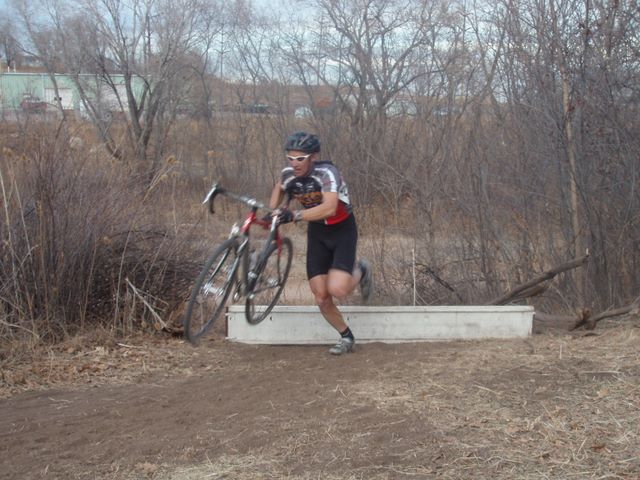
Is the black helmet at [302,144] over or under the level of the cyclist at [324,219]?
over

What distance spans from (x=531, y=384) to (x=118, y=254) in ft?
13.1

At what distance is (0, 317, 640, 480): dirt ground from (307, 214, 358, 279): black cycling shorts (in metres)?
0.76

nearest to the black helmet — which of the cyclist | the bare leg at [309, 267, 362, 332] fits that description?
the cyclist

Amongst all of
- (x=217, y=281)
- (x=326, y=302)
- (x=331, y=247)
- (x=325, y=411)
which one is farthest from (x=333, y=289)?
(x=325, y=411)

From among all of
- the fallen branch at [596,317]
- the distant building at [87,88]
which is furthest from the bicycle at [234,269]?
the distant building at [87,88]

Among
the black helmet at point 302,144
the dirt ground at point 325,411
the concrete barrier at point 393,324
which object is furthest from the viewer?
the concrete barrier at point 393,324

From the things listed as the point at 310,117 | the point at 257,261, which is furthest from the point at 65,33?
the point at 257,261

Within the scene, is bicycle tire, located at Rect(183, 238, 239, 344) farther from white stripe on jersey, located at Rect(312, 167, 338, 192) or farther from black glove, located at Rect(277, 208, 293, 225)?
white stripe on jersey, located at Rect(312, 167, 338, 192)

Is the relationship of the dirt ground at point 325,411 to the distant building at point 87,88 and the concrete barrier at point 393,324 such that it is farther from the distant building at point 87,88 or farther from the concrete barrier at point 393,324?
the distant building at point 87,88

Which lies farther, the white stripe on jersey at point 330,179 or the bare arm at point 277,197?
the bare arm at point 277,197

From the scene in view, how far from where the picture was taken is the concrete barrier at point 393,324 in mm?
6961

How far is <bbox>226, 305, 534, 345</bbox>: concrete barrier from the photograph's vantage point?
696 centimetres

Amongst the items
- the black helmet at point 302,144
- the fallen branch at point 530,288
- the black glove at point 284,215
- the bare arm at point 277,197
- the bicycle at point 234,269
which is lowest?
the fallen branch at point 530,288

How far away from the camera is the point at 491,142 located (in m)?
9.83
